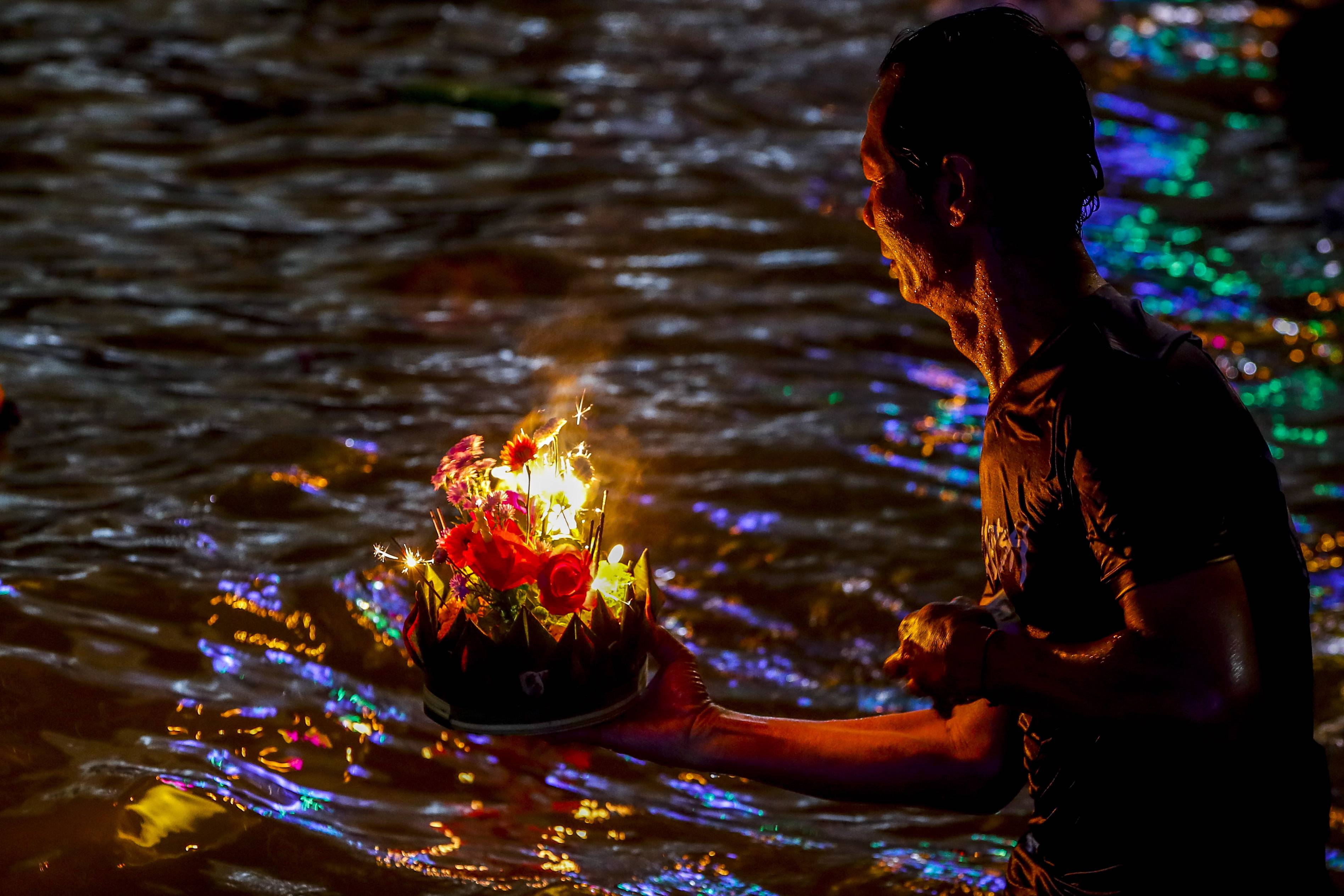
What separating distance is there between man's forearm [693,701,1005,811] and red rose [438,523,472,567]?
0.60m

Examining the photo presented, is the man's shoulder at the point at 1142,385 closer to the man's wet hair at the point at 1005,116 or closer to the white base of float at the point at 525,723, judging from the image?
the man's wet hair at the point at 1005,116

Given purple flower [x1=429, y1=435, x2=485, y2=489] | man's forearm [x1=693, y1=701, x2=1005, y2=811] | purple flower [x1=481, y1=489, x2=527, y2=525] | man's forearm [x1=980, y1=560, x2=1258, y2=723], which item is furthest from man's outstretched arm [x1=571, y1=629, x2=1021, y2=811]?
man's forearm [x1=980, y1=560, x2=1258, y2=723]

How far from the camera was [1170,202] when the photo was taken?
11.4 metres

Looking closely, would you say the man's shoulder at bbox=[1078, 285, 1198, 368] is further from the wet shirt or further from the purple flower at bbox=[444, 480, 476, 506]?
the purple flower at bbox=[444, 480, 476, 506]

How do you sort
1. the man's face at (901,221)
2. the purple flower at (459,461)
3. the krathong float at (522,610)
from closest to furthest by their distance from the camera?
the man's face at (901,221) < the krathong float at (522,610) < the purple flower at (459,461)

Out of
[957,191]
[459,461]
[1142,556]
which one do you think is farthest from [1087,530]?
[459,461]

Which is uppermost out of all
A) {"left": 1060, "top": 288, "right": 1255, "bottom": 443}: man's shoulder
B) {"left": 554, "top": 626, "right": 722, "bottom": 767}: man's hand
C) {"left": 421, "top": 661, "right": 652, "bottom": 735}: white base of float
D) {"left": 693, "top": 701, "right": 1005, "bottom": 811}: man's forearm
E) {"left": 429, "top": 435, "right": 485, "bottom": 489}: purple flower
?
{"left": 1060, "top": 288, "right": 1255, "bottom": 443}: man's shoulder

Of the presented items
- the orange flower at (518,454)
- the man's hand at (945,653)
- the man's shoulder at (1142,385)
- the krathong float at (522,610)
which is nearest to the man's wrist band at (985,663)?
the man's hand at (945,653)

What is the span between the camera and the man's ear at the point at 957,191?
2.34 m

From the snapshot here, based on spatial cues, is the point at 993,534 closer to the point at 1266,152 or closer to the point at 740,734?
the point at 740,734

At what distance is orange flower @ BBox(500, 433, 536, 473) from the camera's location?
108 inches

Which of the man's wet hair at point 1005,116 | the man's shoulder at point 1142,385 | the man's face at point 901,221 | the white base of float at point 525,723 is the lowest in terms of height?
the white base of float at point 525,723

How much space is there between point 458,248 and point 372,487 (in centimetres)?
370

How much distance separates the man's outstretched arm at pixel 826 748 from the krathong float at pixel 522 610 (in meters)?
0.08
